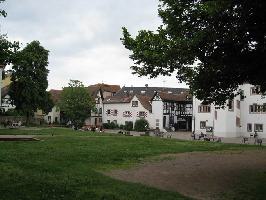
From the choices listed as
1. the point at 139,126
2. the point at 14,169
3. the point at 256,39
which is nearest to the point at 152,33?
the point at 256,39

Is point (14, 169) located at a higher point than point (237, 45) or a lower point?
lower

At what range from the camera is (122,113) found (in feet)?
332

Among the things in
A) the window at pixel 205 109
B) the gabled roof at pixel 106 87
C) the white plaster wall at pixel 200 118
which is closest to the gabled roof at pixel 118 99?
the gabled roof at pixel 106 87

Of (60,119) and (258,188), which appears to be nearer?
(258,188)

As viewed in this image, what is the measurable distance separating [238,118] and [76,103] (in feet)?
111

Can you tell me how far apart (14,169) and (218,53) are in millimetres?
10345

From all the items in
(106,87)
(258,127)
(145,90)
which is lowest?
(258,127)

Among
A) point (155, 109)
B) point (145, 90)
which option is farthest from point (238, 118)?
point (145, 90)

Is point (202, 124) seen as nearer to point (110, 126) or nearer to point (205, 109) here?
point (205, 109)

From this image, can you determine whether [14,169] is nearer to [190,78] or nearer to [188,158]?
[190,78]

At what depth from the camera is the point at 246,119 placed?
78.8m

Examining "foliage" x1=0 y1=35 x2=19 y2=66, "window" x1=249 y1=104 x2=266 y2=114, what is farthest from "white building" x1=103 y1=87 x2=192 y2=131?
"foliage" x1=0 y1=35 x2=19 y2=66

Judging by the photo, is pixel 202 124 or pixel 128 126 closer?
pixel 202 124

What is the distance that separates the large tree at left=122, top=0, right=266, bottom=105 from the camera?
17750 mm
